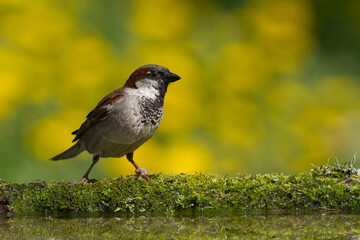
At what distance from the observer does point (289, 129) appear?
7.83 metres

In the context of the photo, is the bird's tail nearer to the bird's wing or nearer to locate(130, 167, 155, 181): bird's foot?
the bird's wing

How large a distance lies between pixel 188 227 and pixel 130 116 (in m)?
1.60

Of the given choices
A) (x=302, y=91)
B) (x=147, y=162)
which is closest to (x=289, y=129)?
(x=302, y=91)

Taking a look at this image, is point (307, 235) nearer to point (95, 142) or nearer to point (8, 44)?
point (95, 142)

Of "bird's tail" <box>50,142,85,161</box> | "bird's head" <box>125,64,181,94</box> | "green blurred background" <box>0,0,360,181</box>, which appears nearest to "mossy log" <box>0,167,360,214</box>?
"bird's head" <box>125,64,181,94</box>

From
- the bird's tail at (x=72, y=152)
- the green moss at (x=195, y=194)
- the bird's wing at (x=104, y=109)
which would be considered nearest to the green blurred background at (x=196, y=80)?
the bird's tail at (x=72, y=152)

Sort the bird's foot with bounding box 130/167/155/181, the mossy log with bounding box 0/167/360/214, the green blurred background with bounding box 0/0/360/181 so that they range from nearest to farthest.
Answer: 1. the mossy log with bounding box 0/167/360/214
2. the bird's foot with bounding box 130/167/155/181
3. the green blurred background with bounding box 0/0/360/181

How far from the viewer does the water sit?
3699 mm

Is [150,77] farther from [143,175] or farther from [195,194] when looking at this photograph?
[195,194]

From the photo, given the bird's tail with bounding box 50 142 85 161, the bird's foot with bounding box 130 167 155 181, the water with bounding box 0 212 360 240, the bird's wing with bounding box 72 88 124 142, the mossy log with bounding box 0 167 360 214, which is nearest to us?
the water with bounding box 0 212 360 240

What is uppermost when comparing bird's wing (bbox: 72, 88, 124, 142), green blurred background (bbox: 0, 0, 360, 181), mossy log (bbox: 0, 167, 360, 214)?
green blurred background (bbox: 0, 0, 360, 181)

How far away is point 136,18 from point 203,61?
3.10 ft

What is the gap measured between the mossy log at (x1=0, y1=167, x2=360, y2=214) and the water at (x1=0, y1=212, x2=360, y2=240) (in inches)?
8.8

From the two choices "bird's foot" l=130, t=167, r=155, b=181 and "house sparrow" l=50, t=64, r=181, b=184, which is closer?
"bird's foot" l=130, t=167, r=155, b=181
